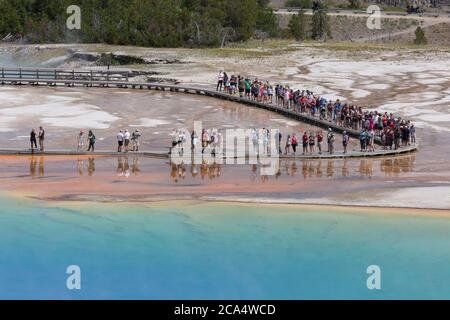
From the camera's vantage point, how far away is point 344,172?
33.8m

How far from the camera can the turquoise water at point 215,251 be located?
21.5 meters

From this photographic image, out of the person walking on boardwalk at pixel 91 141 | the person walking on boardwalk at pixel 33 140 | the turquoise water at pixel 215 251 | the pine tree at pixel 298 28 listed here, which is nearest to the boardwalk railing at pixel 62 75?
the person walking on boardwalk at pixel 33 140

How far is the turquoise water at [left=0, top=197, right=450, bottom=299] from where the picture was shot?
21547 mm

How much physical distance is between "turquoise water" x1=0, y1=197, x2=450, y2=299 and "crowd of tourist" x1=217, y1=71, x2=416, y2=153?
33.2 feet

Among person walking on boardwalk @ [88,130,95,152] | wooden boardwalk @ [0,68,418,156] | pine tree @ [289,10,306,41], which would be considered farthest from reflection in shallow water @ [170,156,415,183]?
pine tree @ [289,10,306,41]

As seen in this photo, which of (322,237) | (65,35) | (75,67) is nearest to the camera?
(322,237)

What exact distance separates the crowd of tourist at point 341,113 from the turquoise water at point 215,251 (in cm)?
1013

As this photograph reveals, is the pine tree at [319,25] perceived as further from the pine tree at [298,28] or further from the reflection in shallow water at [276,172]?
the reflection in shallow water at [276,172]

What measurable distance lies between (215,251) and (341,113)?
19.0 m
